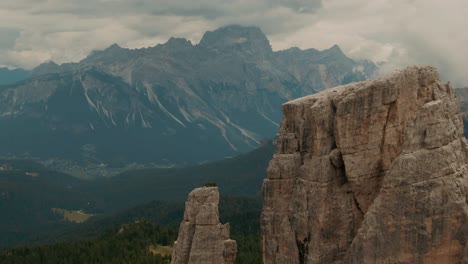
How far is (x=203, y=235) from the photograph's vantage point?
70.5 m

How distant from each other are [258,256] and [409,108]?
109 meters

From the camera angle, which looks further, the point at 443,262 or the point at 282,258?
the point at 282,258

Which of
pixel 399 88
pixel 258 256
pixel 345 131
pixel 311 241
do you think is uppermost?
pixel 399 88

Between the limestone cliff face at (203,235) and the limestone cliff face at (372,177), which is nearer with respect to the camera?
the limestone cliff face at (372,177)

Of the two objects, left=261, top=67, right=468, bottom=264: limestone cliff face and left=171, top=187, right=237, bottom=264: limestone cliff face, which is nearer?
left=261, top=67, right=468, bottom=264: limestone cliff face

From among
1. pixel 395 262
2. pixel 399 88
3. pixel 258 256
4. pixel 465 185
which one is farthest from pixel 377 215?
pixel 258 256

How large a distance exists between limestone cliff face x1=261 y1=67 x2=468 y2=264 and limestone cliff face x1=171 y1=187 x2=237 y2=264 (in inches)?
199

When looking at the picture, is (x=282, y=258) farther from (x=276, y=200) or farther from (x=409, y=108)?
(x=409, y=108)

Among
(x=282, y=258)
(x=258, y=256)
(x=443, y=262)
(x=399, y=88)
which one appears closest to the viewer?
(x=443, y=262)

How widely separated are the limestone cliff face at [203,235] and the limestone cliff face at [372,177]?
199 inches

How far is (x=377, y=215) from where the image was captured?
57031mm

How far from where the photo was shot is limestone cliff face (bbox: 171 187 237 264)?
70188 millimetres

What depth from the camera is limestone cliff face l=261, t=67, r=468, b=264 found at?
55281 mm

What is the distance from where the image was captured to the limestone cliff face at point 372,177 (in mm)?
55281
